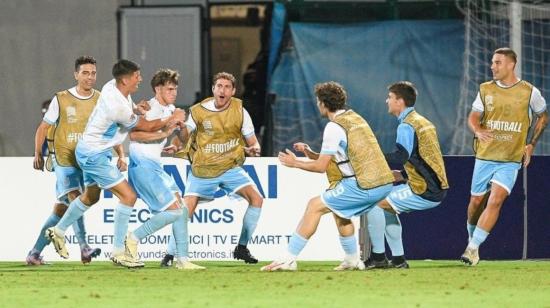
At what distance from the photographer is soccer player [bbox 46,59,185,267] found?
621 inches

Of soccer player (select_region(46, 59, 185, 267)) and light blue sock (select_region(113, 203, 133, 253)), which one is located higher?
soccer player (select_region(46, 59, 185, 267))

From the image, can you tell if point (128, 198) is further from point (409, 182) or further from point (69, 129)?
point (409, 182)

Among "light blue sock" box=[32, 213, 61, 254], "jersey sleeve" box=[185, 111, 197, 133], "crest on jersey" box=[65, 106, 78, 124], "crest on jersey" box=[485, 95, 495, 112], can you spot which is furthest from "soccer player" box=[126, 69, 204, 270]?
"crest on jersey" box=[485, 95, 495, 112]

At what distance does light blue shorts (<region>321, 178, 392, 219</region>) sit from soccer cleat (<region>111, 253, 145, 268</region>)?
197cm

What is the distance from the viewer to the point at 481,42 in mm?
23078

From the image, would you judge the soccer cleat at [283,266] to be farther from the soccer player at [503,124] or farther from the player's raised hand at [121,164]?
the player's raised hand at [121,164]

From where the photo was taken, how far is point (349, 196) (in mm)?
15258

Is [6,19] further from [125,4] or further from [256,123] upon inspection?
[256,123]

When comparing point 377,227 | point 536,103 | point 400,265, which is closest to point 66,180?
point 377,227

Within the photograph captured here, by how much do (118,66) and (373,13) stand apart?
891 centimetres

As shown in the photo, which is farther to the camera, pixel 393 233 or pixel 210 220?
pixel 210 220

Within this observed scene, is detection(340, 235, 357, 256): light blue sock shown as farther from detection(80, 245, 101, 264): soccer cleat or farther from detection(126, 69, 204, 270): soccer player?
detection(80, 245, 101, 264): soccer cleat

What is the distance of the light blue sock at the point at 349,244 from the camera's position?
15617 millimetres

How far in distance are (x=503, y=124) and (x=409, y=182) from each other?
53.2 inches
